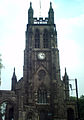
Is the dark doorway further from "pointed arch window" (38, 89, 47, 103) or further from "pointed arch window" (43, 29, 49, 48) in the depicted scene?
"pointed arch window" (43, 29, 49, 48)

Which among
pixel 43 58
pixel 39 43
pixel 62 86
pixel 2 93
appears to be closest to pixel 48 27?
pixel 39 43

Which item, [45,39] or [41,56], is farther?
[45,39]

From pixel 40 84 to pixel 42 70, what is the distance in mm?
3439

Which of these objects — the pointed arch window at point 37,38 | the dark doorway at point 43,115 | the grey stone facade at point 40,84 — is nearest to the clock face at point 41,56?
the grey stone facade at point 40,84

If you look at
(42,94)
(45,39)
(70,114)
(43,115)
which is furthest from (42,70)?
(70,114)

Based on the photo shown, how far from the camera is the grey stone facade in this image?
144 ft

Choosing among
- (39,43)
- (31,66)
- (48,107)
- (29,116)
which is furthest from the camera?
(39,43)

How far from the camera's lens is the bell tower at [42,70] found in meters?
44.9

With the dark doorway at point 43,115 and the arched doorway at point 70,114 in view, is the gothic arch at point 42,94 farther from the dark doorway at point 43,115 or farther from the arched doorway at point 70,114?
the arched doorway at point 70,114

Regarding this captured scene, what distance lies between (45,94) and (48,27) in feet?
58.4

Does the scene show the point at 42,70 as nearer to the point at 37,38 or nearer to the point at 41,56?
the point at 41,56

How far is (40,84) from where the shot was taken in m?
47.1

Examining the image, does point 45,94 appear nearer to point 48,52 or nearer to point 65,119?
point 65,119

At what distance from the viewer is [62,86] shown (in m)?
47.7
